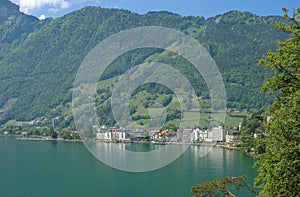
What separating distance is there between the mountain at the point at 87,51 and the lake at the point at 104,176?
34.2 metres

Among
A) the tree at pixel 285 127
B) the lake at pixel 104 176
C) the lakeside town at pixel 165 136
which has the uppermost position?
the tree at pixel 285 127

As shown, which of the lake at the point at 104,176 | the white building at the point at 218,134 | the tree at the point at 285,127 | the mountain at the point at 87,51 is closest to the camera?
the tree at the point at 285,127

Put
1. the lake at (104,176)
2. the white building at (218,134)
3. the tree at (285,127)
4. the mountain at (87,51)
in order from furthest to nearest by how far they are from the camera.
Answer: the mountain at (87,51)
the white building at (218,134)
the lake at (104,176)
the tree at (285,127)

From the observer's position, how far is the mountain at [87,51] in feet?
224

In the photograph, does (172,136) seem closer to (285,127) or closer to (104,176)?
(104,176)

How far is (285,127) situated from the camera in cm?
448

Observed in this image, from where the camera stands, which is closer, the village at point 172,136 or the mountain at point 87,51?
the village at point 172,136

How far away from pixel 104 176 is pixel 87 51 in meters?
80.2

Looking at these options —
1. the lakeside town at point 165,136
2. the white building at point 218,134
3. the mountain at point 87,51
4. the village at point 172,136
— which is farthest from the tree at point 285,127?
the mountain at point 87,51

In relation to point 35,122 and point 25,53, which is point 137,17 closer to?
point 25,53

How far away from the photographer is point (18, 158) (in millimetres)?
29500

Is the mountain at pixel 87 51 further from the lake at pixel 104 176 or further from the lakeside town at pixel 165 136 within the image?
the lake at pixel 104 176

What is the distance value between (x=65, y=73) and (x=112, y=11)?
93.6 ft

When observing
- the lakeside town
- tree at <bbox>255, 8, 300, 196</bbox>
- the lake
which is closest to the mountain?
the lakeside town
